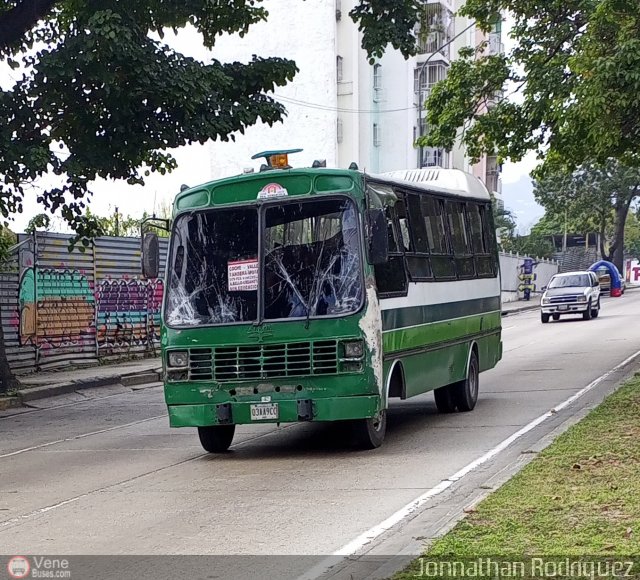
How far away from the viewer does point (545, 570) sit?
651 cm

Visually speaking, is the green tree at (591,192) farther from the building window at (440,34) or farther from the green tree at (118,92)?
the green tree at (118,92)

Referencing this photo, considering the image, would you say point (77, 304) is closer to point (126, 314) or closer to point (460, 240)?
point (126, 314)

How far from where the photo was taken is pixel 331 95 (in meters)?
55.2

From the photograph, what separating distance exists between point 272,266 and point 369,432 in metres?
2.08

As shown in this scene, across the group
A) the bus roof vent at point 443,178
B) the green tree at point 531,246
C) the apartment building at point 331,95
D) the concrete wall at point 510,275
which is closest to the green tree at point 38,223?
the bus roof vent at point 443,178

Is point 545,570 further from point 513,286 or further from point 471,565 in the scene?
point 513,286

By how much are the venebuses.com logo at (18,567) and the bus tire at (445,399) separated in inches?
348

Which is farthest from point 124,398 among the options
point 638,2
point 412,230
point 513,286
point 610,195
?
point 610,195

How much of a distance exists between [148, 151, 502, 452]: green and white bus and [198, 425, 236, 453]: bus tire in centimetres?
2

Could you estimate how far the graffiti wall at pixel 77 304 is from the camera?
24.8m

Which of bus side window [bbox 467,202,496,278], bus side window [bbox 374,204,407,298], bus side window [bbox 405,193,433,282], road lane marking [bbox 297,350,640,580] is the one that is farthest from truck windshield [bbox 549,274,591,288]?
bus side window [bbox 374,204,407,298]

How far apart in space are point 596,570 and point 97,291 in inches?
887

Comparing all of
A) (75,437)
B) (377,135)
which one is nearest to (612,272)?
(377,135)

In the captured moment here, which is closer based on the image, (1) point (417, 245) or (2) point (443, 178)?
(1) point (417, 245)
